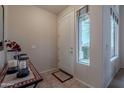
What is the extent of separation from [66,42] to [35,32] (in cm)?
111

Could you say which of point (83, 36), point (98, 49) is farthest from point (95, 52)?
point (83, 36)

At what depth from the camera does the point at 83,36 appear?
2.82 metres

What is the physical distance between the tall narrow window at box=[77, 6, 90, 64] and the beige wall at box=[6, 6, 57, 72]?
134 cm

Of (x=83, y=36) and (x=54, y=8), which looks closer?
(x=83, y=36)

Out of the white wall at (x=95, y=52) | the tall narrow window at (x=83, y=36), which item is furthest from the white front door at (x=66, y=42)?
the white wall at (x=95, y=52)

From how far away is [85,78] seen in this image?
255cm

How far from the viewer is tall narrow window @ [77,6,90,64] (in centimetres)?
260

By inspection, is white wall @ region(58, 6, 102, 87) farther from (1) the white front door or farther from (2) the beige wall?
(2) the beige wall

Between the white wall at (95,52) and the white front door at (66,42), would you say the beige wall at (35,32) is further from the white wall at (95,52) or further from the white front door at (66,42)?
the white wall at (95,52)

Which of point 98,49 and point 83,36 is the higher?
point 83,36

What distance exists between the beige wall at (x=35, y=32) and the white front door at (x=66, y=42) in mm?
291

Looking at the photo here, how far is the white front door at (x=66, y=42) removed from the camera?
→ 10.3ft

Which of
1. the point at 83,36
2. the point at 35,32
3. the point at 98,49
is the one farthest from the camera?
the point at 35,32

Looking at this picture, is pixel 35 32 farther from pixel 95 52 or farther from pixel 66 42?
pixel 95 52
